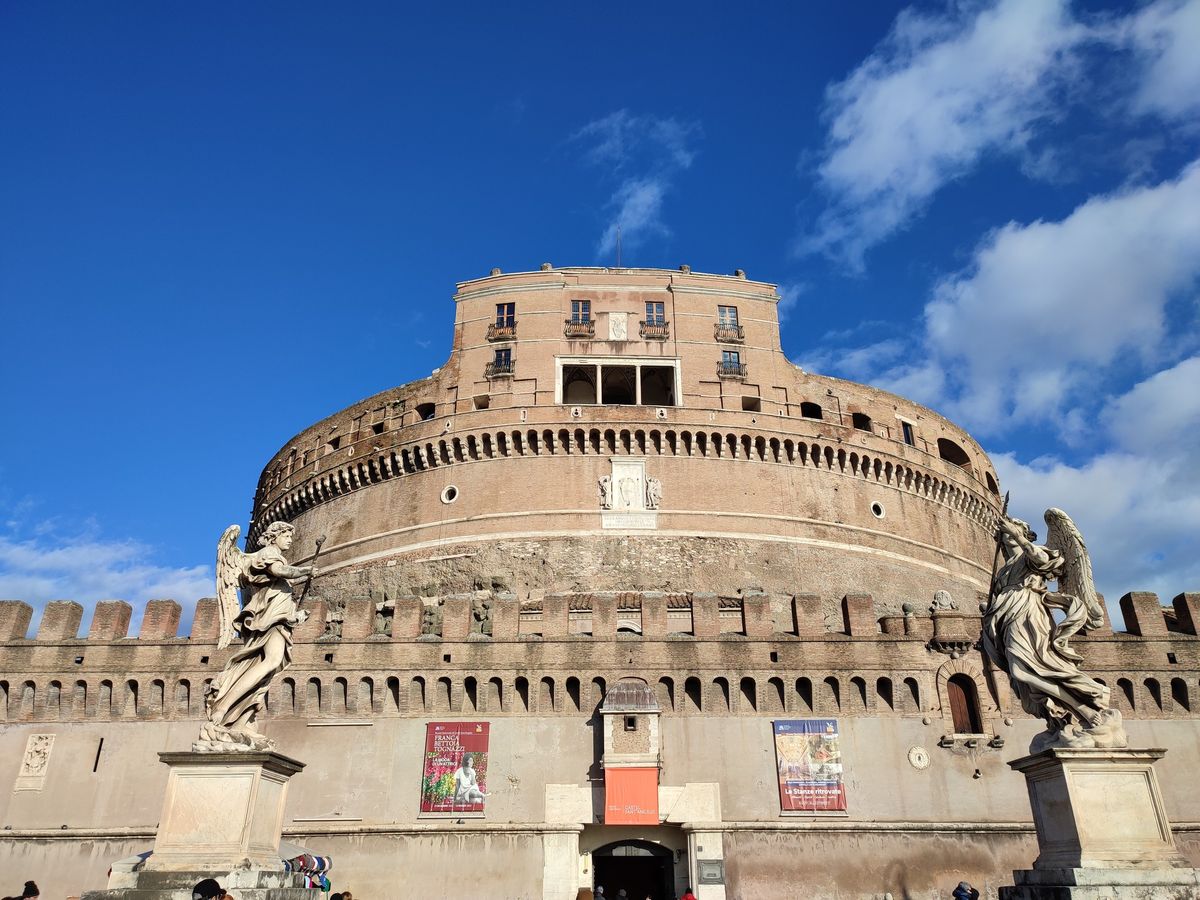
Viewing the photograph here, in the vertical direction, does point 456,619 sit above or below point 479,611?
below

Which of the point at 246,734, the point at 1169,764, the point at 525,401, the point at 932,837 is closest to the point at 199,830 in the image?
the point at 246,734

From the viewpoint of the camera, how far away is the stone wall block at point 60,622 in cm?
2398

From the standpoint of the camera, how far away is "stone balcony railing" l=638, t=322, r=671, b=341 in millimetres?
35000

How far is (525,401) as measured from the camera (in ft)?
111

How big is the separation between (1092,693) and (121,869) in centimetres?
902

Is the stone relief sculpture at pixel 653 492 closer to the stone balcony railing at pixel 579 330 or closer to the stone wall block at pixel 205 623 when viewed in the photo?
the stone balcony railing at pixel 579 330

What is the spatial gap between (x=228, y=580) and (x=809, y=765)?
51.8 feet

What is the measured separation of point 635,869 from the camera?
23016 millimetres

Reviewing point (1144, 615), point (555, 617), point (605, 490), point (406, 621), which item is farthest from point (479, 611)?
point (1144, 615)

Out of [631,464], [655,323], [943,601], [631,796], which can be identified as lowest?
[631,796]

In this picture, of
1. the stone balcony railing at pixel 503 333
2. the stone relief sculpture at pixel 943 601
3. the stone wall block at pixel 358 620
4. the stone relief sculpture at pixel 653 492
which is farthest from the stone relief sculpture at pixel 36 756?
the stone relief sculpture at pixel 943 601

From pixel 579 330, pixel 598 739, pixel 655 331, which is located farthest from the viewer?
pixel 655 331

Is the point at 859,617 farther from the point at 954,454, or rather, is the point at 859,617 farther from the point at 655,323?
the point at 954,454

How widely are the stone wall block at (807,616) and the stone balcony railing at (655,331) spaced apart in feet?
47.1
